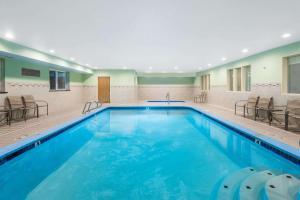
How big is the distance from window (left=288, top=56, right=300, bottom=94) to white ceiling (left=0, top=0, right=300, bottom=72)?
2.06 feet

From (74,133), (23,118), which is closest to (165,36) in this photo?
(74,133)

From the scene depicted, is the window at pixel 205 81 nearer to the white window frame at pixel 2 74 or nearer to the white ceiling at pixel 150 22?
the white ceiling at pixel 150 22

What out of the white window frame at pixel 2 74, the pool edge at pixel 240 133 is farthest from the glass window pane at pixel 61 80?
the pool edge at pixel 240 133

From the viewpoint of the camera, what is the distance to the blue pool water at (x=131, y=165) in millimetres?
2785

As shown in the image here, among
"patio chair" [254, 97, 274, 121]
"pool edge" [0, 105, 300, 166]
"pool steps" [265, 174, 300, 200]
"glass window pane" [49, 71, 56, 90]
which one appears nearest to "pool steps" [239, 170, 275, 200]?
"pool steps" [265, 174, 300, 200]

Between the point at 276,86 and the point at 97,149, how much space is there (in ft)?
18.3

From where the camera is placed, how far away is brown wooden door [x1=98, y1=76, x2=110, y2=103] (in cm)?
1370

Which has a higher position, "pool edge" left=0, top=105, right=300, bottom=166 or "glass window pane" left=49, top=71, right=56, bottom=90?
"glass window pane" left=49, top=71, right=56, bottom=90

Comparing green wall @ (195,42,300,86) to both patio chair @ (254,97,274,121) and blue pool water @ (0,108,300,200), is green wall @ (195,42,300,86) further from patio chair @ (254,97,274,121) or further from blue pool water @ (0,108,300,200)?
blue pool water @ (0,108,300,200)

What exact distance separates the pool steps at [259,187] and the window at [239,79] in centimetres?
618

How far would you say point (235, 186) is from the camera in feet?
9.00

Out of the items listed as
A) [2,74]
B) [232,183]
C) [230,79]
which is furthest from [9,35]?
[230,79]

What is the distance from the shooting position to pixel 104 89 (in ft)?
45.2

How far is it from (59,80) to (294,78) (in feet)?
31.8
